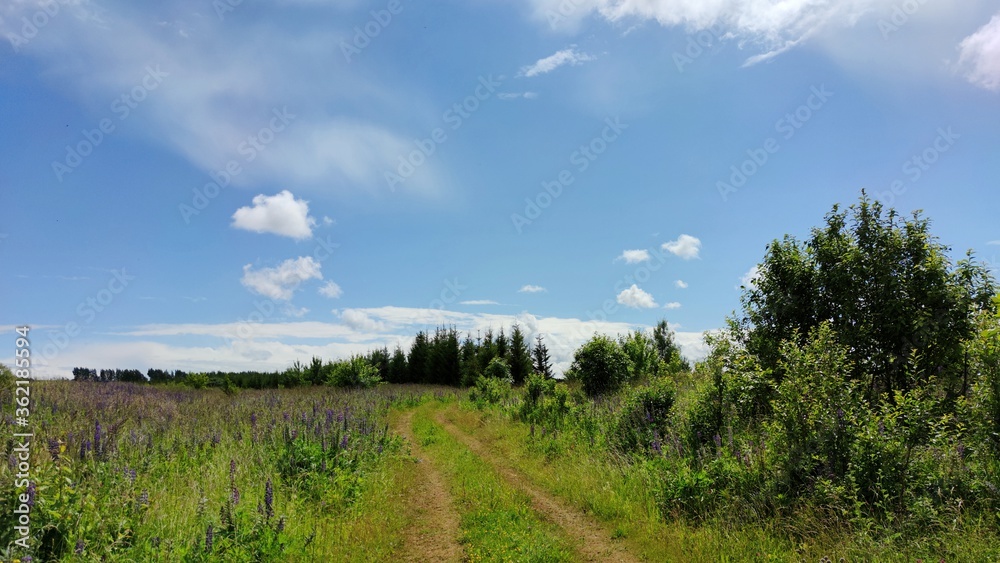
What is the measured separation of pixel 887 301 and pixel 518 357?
46594mm

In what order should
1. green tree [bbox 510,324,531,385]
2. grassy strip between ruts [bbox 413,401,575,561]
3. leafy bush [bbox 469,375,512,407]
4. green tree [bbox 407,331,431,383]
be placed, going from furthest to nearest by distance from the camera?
green tree [bbox 407,331,431,383] < green tree [bbox 510,324,531,385] < leafy bush [bbox 469,375,512,407] < grassy strip between ruts [bbox 413,401,575,561]

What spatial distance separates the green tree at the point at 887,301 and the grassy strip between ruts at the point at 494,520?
25.7ft

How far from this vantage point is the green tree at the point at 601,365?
24766 millimetres

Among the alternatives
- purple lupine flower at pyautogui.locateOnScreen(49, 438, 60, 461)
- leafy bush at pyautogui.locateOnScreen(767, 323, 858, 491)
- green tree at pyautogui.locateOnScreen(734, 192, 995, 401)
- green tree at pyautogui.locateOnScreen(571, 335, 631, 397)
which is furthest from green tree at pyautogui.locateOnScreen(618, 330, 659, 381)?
purple lupine flower at pyautogui.locateOnScreen(49, 438, 60, 461)

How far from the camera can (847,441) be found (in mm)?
7621

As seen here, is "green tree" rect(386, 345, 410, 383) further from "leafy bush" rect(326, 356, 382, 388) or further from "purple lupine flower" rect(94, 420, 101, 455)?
"purple lupine flower" rect(94, 420, 101, 455)

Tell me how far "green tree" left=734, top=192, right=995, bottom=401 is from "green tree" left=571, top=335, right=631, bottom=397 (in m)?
9.91

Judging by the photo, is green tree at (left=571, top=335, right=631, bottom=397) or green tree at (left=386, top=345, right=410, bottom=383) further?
green tree at (left=386, top=345, right=410, bottom=383)

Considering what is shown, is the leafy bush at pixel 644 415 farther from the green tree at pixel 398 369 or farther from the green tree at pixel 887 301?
the green tree at pixel 398 369

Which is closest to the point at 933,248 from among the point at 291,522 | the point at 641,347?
the point at 291,522

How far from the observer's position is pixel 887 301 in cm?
1286

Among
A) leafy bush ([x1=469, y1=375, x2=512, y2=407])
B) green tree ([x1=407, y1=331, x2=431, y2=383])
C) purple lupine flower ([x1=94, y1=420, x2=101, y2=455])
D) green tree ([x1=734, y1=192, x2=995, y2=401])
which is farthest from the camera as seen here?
green tree ([x1=407, y1=331, x2=431, y2=383])

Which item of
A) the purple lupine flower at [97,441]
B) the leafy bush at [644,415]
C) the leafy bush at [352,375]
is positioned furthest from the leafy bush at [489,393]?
the purple lupine flower at [97,441]

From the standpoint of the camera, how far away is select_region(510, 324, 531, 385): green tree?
56.9 metres
